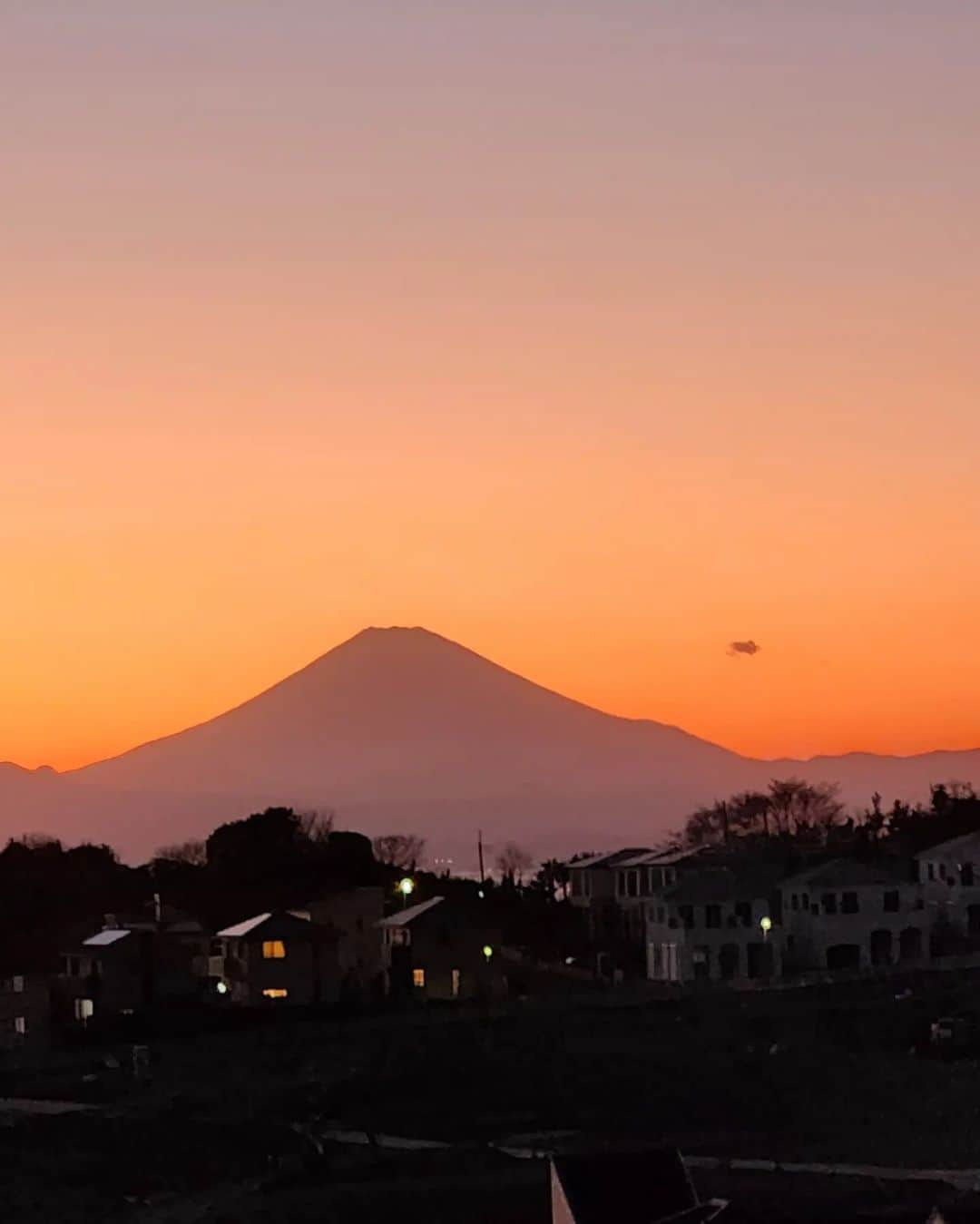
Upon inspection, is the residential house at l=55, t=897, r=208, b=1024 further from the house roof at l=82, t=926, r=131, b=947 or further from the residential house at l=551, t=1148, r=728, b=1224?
the residential house at l=551, t=1148, r=728, b=1224

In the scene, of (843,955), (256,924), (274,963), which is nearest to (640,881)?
(843,955)

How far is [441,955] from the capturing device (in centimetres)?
7012

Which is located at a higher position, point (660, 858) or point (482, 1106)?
point (660, 858)

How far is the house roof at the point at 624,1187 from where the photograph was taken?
28406mm

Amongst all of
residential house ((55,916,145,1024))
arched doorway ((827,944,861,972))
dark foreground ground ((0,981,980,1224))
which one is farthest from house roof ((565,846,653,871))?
dark foreground ground ((0,981,980,1224))

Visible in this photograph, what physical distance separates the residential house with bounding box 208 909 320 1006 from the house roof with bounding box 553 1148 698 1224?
41203mm

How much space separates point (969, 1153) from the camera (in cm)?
3966

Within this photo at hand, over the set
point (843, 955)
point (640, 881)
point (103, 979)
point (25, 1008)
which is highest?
point (640, 881)

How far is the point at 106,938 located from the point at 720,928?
1879 cm

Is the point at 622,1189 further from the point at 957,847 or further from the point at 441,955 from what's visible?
the point at 957,847

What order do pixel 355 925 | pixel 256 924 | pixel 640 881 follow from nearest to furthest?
pixel 256 924, pixel 355 925, pixel 640 881

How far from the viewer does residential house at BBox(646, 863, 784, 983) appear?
233ft

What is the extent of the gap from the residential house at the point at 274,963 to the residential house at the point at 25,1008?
5204 millimetres

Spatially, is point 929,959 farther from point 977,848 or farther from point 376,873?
point 376,873
